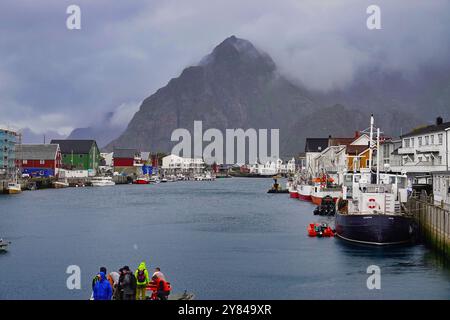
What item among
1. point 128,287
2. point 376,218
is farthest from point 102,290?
point 376,218

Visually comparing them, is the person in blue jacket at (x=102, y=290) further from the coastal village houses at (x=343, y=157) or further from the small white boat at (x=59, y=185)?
the small white boat at (x=59, y=185)

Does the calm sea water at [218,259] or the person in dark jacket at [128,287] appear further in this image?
the calm sea water at [218,259]

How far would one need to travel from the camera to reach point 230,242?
2410 inches

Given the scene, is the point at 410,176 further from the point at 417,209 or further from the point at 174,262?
the point at 174,262

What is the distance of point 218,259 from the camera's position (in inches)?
1988

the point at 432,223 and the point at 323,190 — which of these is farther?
the point at 323,190

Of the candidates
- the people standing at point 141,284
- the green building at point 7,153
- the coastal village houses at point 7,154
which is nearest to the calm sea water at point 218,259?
the people standing at point 141,284

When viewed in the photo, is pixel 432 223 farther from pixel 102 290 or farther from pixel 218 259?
pixel 102 290

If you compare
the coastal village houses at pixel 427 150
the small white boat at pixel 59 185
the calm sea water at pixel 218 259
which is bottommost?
the calm sea water at pixel 218 259

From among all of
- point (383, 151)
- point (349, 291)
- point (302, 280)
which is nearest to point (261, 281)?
point (302, 280)

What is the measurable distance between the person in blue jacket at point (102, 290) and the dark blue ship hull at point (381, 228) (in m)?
30.1

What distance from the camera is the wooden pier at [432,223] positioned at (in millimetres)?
A: 44906

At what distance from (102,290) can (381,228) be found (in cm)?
3101

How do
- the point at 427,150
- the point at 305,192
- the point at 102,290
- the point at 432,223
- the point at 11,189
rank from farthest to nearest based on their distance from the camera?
1. the point at 11,189
2. the point at 305,192
3. the point at 427,150
4. the point at 432,223
5. the point at 102,290
